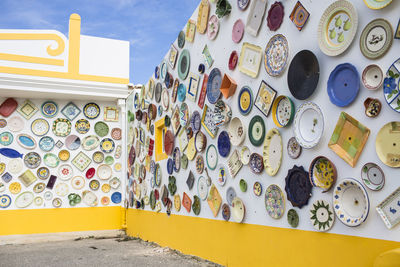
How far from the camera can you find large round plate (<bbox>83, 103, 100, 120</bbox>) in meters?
7.56

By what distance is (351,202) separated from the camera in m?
2.16

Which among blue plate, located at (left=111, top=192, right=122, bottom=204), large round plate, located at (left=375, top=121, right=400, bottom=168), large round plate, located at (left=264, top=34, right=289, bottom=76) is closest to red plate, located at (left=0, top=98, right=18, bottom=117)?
blue plate, located at (left=111, top=192, right=122, bottom=204)

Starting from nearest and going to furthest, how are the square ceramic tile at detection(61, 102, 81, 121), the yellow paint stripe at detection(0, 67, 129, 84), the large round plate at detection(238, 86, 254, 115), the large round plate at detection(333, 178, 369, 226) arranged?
the large round plate at detection(333, 178, 369, 226) → the large round plate at detection(238, 86, 254, 115) → the yellow paint stripe at detection(0, 67, 129, 84) → the square ceramic tile at detection(61, 102, 81, 121)

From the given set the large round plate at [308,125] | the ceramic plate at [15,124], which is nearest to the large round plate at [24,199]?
the ceramic plate at [15,124]

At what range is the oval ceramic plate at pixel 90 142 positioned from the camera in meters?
7.46

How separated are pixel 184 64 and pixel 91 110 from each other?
138 inches

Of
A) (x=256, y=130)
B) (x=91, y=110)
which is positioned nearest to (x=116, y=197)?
(x=91, y=110)

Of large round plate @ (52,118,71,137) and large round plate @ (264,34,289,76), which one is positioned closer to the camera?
large round plate @ (264,34,289,76)

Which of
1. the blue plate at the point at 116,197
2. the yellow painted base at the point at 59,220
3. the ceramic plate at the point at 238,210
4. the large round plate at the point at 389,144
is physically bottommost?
the yellow painted base at the point at 59,220

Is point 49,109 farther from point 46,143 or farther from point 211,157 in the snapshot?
point 211,157

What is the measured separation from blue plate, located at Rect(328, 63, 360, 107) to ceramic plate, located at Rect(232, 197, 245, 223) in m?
1.42

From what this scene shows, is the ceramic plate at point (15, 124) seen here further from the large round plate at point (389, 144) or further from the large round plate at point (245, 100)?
the large round plate at point (389, 144)

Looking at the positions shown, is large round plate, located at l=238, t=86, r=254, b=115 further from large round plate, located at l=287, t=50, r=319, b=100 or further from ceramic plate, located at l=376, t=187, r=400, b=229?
ceramic plate, located at l=376, t=187, r=400, b=229

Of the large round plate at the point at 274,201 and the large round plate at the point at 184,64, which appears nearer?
the large round plate at the point at 274,201
